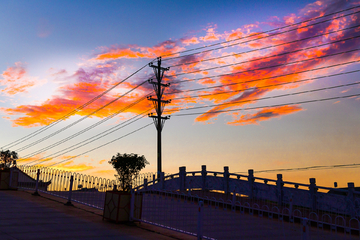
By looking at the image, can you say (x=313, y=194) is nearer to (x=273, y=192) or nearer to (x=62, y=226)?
(x=273, y=192)

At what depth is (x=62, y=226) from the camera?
1144cm

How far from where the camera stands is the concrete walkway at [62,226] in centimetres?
1017

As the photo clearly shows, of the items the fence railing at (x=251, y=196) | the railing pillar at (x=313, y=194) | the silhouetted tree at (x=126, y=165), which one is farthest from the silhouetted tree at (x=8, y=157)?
the railing pillar at (x=313, y=194)

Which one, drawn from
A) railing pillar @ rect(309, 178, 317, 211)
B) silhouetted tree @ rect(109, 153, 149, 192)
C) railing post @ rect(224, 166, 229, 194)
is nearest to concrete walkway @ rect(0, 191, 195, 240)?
railing post @ rect(224, 166, 229, 194)

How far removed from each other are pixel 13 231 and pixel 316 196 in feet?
51.7

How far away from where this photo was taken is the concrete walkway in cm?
1017

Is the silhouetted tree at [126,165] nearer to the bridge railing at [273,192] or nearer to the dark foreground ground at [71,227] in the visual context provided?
the bridge railing at [273,192]

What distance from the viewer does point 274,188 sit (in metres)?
20.3

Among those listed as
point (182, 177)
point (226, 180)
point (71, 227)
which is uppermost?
point (182, 177)

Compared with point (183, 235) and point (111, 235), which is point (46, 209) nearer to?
point (111, 235)

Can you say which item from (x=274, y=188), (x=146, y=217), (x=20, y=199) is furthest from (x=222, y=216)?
(x=20, y=199)

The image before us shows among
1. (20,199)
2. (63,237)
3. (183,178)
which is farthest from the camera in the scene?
(183,178)

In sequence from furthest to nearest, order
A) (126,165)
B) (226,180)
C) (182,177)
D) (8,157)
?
(8,157) → (126,165) → (182,177) → (226,180)

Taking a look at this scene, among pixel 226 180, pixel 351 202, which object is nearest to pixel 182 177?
pixel 226 180
